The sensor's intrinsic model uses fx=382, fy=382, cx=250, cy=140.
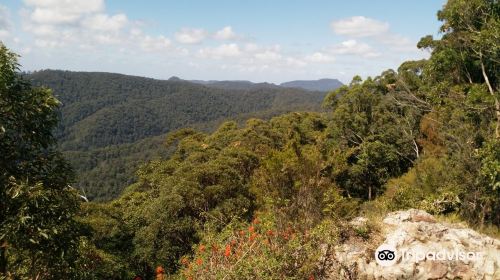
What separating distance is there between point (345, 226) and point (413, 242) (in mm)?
1298

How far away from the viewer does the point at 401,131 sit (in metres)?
25.9

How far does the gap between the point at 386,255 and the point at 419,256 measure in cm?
58

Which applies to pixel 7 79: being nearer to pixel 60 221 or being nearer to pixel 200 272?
pixel 60 221

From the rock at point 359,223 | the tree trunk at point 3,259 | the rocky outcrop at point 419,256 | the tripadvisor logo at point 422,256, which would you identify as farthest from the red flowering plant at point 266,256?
the tree trunk at point 3,259

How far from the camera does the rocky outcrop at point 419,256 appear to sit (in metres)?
6.86

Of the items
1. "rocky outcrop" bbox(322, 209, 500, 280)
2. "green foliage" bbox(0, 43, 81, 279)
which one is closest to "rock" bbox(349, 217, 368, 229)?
"rocky outcrop" bbox(322, 209, 500, 280)

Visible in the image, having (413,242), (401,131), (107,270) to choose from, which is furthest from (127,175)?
(413,242)

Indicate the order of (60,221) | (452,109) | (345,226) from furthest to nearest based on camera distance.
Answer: (452,109) → (345,226) → (60,221)

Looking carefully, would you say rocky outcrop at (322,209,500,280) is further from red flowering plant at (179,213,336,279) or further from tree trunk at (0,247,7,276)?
tree trunk at (0,247,7,276)

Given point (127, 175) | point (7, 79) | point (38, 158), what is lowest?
point (127, 175)

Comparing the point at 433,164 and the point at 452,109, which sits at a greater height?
the point at 452,109

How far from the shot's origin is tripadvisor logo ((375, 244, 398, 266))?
7.07 meters

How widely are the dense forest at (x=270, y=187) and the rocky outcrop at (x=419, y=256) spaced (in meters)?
0.39

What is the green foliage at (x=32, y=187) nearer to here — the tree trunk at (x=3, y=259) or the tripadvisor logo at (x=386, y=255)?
the tree trunk at (x=3, y=259)
